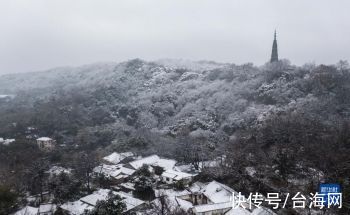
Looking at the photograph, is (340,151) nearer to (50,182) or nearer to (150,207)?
(150,207)

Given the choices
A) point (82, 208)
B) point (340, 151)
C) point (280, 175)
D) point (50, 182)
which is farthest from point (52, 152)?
point (340, 151)

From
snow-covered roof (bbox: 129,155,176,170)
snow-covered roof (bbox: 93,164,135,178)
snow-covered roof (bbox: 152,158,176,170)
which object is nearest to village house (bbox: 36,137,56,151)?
snow-covered roof (bbox: 93,164,135,178)

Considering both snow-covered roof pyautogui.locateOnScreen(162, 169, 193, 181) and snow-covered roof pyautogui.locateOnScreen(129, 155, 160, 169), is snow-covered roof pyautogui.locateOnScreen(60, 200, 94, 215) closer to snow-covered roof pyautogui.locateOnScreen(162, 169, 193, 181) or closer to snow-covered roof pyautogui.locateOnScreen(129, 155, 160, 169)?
snow-covered roof pyautogui.locateOnScreen(162, 169, 193, 181)

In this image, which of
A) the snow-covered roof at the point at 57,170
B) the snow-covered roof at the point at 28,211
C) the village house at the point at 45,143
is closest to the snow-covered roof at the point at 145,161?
the snow-covered roof at the point at 57,170

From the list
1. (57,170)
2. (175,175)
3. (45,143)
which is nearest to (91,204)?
(175,175)

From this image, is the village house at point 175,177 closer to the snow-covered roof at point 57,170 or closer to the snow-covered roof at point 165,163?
the snow-covered roof at point 165,163

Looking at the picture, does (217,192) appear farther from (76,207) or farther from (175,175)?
(76,207)
